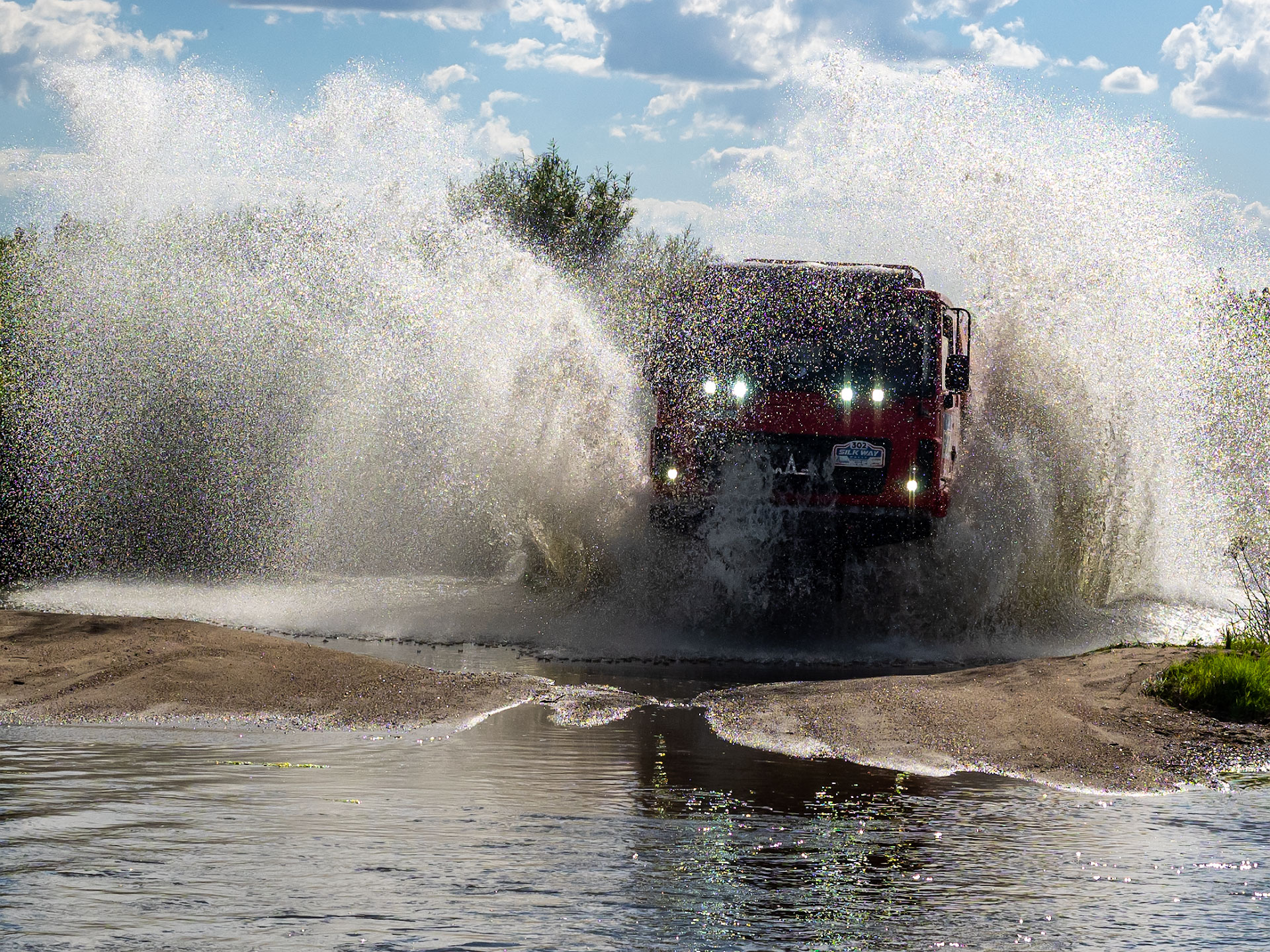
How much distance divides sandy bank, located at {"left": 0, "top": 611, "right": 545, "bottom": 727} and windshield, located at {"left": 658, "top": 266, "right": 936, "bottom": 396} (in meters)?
4.26

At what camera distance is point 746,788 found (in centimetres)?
720

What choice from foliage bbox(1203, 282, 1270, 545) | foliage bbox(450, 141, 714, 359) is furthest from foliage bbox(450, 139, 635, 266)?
foliage bbox(1203, 282, 1270, 545)

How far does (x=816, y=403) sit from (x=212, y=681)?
21.4 feet

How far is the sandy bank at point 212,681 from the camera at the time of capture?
9.27 m

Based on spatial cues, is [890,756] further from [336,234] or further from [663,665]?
[336,234]

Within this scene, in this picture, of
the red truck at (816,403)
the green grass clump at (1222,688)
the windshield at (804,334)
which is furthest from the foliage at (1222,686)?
the windshield at (804,334)

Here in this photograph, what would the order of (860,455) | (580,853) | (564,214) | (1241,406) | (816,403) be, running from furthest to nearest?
(564,214) → (1241,406) → (816,403) → (860,455) → (580,853)

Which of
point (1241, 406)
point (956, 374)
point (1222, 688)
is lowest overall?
point (1222, 688)

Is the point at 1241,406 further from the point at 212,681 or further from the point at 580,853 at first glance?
the point at 580,853

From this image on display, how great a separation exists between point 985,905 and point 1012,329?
13.2m

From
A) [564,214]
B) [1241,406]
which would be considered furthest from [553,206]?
[1241,406]

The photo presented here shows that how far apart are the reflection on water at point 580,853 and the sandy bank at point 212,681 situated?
1.03m

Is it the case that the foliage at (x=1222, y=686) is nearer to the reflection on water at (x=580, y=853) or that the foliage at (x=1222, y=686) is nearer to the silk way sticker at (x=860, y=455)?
the reflection on water at (x=580, y=853)

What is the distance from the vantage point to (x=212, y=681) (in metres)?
9.98
